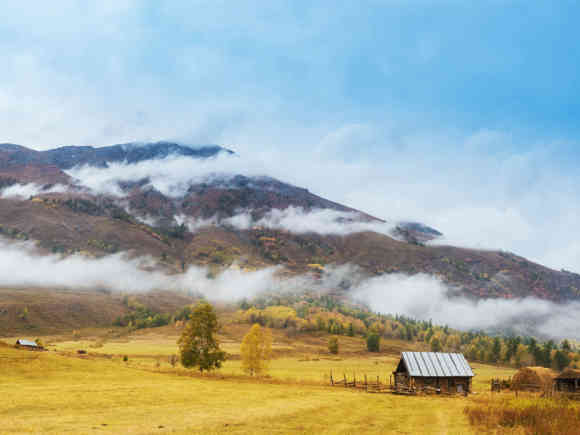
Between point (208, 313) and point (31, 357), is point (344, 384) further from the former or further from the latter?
point (31, 357)

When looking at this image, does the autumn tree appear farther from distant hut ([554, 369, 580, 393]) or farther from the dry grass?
distant hut ([554, 369, 580, 393])

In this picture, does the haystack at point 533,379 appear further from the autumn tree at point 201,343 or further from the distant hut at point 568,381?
the autumn tree at point 201,343

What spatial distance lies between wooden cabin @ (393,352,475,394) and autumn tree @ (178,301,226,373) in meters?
29.9

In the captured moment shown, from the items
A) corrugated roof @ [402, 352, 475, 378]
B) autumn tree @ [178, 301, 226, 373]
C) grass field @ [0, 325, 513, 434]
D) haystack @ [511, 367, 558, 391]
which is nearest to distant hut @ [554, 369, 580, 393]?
haystack @ [511, 367, 558, 391]

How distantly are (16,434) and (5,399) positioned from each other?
14.2 m

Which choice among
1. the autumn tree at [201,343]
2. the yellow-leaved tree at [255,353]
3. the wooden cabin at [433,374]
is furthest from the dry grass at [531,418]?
the yellow-leaved tree at [255,353]

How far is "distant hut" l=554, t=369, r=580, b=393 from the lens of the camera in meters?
67.6

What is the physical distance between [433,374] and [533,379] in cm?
1922

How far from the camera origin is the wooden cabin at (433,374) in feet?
211

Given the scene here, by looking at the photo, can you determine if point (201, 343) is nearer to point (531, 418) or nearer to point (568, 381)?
point (531, 418)

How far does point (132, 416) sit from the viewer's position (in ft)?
100

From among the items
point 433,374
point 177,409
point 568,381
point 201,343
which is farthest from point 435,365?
point 177,409

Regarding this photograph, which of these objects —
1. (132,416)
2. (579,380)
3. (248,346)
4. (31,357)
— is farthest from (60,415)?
(579,380)

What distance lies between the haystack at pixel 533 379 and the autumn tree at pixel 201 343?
4832 centimetres
